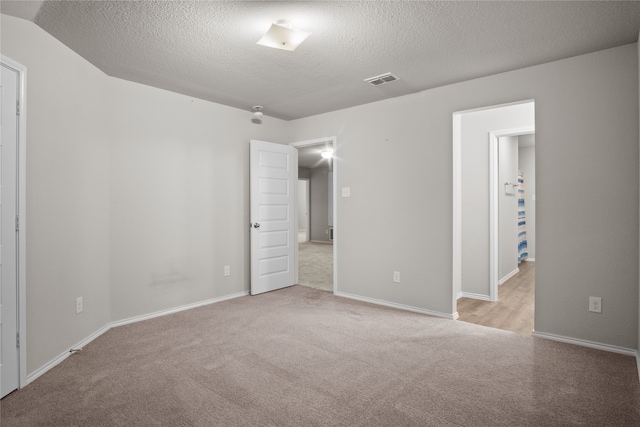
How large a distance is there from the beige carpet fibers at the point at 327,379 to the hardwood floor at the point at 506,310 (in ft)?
0.80

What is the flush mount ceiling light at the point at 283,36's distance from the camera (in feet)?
7.36

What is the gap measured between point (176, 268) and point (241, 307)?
0.82 m

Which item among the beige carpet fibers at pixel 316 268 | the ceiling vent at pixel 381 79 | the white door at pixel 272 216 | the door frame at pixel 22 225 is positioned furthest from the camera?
the beige carpet fibers at pixel 316 268

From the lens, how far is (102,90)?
3.15 m

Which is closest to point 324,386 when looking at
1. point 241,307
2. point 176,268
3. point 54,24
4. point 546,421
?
point 546,421

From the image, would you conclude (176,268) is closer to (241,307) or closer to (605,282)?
(241,307)

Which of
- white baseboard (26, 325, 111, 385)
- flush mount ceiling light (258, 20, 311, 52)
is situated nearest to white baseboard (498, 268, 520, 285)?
flush mount ceiling light (258, 20, 311, 52)

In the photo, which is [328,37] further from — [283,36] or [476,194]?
[476,194]

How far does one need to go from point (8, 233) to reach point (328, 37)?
2440 mm

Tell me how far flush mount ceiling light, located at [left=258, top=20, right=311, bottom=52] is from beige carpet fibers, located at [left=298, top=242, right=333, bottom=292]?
322cm

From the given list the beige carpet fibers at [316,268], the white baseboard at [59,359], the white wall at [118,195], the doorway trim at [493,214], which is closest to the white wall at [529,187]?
the doorway trim at [493,214]

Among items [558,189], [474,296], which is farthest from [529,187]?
[558,189]

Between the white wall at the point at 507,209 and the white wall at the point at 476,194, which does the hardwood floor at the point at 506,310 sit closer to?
the white wall at the point at 476,194

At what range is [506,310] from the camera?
3.81 meters
